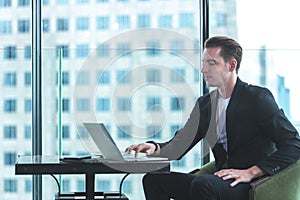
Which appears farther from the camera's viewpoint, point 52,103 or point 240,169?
point 52,103

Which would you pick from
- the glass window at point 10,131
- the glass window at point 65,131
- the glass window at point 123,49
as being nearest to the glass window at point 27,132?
the glass window at point 10,131

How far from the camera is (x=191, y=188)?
254 cm

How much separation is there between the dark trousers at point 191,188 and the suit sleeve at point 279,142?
14 centimetres

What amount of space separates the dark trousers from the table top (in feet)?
0.62

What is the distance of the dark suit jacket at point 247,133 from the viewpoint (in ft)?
8.34

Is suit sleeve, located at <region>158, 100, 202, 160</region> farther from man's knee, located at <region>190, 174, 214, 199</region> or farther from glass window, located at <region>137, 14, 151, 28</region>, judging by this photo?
glass window, located at <region>137, 14, 151, 28</region>

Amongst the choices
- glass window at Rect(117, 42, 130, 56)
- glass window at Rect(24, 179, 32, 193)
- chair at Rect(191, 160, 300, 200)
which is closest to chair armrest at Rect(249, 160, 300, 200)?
chair at Rect(191, 160, 300, 200)

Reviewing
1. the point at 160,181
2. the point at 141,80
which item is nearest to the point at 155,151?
the point at 160,181

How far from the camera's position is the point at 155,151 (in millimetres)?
2875

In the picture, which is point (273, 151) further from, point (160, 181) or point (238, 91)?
point (160, 181)

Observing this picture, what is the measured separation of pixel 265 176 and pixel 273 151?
220mm

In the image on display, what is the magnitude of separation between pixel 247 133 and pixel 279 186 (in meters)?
0.34

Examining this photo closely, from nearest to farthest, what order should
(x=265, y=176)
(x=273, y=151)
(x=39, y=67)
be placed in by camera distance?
(x=265, y=176) < (x=273, y=151) < (x=39, y=67)

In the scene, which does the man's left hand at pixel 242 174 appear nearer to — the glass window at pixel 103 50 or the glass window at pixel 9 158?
the glass window at pixel 103 50
